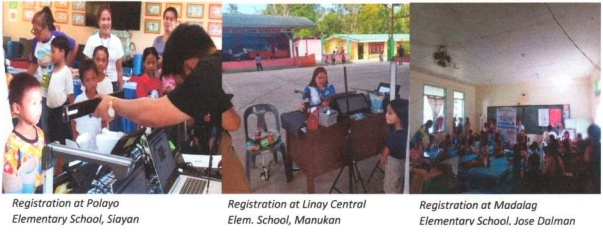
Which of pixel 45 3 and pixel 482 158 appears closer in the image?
pixel 45 3

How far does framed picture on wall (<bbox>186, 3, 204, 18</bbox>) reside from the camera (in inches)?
152

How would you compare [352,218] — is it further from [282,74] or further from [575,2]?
[575,2]

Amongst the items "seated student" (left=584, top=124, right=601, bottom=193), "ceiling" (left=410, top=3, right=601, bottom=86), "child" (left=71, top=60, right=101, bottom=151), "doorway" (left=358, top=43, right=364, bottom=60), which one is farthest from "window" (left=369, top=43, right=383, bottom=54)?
"child" (left=71, top=60, right=101, bottom=151)

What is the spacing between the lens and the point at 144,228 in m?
3.96

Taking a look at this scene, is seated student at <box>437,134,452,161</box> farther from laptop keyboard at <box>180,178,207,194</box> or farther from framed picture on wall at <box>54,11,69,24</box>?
framed picture on wall at <box>54,11,69,24</box>

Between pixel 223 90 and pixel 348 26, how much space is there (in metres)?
1.03

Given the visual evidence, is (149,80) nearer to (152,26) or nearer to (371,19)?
(152,26)

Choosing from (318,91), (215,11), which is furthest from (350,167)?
(215,11)

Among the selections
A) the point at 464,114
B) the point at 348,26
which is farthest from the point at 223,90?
the point at 464,114

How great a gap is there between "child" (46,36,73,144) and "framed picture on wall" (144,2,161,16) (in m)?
0.61

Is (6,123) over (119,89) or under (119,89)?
under

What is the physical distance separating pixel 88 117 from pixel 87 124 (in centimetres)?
5

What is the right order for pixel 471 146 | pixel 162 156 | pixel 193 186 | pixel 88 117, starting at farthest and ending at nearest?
pixel 471 146 < pixel 193 186 < pixel 88 117 < pixel 162 156

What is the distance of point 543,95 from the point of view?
4031mm
